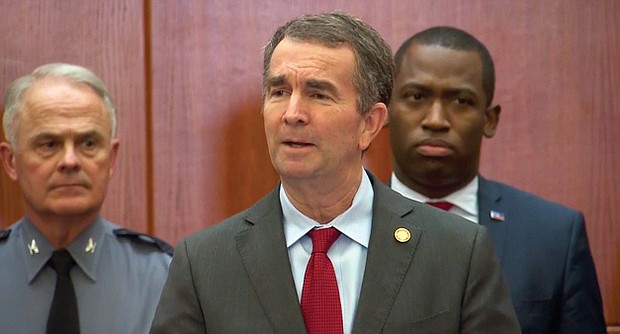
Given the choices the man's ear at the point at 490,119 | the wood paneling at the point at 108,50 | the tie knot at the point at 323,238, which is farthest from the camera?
the wood paneling at the point at 108,50

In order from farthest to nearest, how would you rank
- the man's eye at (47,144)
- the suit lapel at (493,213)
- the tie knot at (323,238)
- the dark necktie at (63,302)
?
1. the suit lapel at (493,213)
2. the man's eye at (47,144)
3. the dark necktie at (63,302)
4. the tie knot at (323,238)

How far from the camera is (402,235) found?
1992 millimetres

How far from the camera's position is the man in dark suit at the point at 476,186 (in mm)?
2721

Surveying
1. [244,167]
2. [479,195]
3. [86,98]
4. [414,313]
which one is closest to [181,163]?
[244,167]

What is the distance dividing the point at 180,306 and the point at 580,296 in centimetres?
118

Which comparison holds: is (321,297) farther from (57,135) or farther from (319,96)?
(57,135)

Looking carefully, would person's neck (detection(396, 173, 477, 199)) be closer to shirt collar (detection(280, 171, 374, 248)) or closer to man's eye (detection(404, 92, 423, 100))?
man's eye (detection(404, 92, 423, 100))

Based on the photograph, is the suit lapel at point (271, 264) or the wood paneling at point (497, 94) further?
the wood paneling at point (497, 94)

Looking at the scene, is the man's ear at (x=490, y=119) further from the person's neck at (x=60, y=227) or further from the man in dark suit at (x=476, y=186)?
the person's neck at (x=60, y=227)

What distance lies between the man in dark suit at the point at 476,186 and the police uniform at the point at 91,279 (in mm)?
693

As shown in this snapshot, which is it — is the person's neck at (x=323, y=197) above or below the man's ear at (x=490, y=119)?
below

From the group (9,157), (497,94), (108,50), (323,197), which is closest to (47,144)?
(9,157)

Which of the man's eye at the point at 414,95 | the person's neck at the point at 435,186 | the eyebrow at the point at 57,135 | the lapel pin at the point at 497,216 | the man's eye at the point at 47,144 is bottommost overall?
the lapel pin at the point at 497,216

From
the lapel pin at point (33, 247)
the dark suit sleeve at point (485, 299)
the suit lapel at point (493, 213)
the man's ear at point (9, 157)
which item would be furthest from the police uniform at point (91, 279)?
the dark suit sleeve at point (485, 299)
